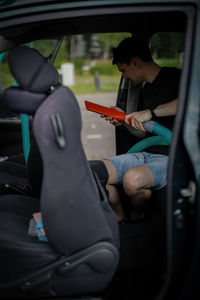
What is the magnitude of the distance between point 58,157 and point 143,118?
943mm

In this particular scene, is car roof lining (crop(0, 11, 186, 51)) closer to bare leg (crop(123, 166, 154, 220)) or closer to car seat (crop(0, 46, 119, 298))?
car seat (crop(0, 46, 119, 298))

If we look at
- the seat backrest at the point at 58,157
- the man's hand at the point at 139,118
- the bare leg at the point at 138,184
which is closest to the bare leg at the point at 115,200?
the bare leg at the point at 138,184

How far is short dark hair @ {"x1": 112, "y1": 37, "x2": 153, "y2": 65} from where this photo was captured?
259 cm

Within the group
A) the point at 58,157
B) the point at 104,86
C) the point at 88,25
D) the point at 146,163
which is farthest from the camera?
the point at 104,86

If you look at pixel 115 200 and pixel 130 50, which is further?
pixel 130 50

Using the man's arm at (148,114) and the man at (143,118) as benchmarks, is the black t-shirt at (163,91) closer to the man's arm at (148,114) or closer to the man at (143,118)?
the man at (143,118)

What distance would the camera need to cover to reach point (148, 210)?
2.37 meters

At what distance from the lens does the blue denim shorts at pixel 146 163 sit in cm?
231

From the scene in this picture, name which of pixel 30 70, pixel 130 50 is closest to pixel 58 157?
pixel 30 70

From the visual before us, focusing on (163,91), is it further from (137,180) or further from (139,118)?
(137,180)

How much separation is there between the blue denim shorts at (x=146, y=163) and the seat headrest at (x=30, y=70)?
3.44 feet

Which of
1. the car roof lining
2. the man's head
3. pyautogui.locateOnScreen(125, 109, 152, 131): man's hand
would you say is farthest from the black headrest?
the man's head

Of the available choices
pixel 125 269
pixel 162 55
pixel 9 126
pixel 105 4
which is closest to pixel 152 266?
pixel 125 269

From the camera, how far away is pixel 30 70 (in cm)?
153
